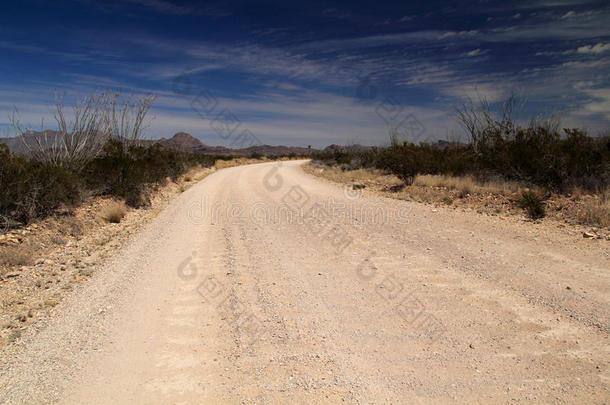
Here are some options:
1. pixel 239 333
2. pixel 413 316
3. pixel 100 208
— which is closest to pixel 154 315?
pixel 239 333

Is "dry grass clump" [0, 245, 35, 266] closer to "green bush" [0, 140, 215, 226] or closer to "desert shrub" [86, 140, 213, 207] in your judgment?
"green bush" [0, 140, 215, 226]

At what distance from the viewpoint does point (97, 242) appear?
7715mm

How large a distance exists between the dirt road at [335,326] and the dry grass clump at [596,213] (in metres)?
0.87

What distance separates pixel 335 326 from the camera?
3.79 meters

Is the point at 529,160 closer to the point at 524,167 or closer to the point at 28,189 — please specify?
the point at 524,167

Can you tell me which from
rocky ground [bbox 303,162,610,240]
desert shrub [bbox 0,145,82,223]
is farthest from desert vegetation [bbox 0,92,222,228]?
rocky ground [bbox 303,162,610,240]

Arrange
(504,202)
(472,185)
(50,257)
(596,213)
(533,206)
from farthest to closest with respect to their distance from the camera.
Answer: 1. (472,185)
2. (504,202)
3. (533,206)
4. (596,213)
5. (50,257)

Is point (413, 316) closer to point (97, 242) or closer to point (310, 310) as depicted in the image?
point (310, 310)

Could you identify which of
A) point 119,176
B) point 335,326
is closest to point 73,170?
point 119,176

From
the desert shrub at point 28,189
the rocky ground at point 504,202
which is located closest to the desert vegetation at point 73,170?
the desert shrub at point 28,189

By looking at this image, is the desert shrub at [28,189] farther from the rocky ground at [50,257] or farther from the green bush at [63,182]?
the rocky ground at [50,257]

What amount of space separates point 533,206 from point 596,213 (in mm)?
1223

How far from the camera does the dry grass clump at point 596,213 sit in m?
7.06

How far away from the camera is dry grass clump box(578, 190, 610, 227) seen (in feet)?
23.2
